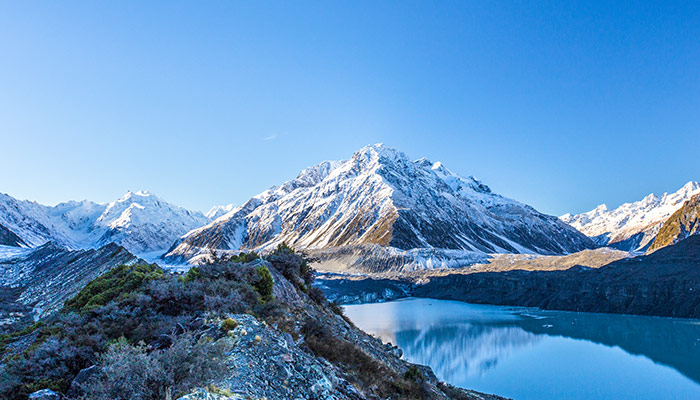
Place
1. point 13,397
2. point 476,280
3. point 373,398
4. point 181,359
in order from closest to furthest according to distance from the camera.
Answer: point 181,359, point 13,397, point 373,398, point 476,280

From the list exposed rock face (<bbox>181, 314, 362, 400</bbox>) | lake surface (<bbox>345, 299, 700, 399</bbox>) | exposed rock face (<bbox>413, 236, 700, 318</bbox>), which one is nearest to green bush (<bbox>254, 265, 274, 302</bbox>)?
exposed rock face (<bbox>181, 314, 362, 400</bbox>)

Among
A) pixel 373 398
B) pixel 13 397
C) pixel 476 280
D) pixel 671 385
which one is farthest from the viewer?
pixel 476 280

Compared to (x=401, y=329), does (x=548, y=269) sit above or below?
above

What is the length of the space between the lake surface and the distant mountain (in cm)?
9048

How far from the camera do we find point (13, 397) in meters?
6.54

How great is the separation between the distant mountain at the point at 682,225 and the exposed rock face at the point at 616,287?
208 feet

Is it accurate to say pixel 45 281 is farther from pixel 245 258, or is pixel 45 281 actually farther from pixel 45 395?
pixel 45 395

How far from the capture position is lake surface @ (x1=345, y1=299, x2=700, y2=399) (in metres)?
32.9

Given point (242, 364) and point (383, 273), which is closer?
point (242, 364)

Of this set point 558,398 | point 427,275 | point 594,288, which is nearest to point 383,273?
point 427,275

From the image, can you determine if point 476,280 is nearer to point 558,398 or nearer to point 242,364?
point 558,398

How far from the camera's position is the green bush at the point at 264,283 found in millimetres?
14065

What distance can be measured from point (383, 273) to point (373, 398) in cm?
13658

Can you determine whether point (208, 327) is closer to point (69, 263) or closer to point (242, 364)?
point (242, 364)
